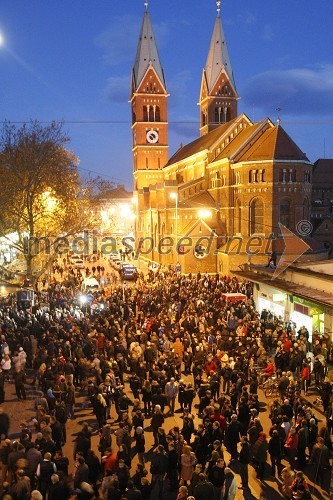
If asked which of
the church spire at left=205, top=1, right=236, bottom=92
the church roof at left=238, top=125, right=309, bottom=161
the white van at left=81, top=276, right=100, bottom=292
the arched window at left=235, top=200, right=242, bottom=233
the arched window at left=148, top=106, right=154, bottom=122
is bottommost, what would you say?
the white van at left=81, top=276, right=100, bottom=292

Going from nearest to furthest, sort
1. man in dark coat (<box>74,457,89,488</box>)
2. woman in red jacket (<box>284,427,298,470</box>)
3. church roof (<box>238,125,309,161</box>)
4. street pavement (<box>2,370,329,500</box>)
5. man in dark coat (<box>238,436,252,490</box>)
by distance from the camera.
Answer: man in dark coat (<box>74,457,89,488</box>) → man in dark coat (<box>238,436,252,490</box>) → street pavement (<box>2,370,329,500</box>) → woman in red jacket (<box>284,427,298,470</box>) → church roof (<box>238,125,309,161</box>)

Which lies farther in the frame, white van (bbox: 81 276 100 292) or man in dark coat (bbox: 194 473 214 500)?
white van (bbox: 81 276 100 292)

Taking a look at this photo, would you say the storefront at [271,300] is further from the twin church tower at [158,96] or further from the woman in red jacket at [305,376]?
the twin church tower at [158,96]

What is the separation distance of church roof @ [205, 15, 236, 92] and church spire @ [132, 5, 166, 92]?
7.05m

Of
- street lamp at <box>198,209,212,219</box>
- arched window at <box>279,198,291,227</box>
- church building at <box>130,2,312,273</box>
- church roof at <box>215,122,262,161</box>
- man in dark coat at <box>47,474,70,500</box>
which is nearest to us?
man in dark coat at <box>47,474,70,500</box>

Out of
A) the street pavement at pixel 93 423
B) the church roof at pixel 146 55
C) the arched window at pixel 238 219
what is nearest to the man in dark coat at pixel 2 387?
the street pavement at pixel 93 423

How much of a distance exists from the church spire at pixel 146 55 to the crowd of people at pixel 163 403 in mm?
50532

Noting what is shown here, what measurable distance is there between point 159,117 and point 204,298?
4725 cm

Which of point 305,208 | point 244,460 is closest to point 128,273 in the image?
point 305,208

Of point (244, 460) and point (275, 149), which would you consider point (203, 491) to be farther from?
point (275, 149)

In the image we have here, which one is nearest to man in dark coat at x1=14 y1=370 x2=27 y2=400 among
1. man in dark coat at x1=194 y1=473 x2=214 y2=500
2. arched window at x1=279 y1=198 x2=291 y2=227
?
man in dark coat at x1=194 y1=473 x2=214 y2=500

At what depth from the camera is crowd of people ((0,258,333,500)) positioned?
29.6 feet

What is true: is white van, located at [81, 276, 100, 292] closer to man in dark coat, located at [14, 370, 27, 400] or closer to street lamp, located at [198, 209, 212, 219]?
street lamp, located at [198, 209, 212, 219]

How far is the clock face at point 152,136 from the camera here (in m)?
69.4
